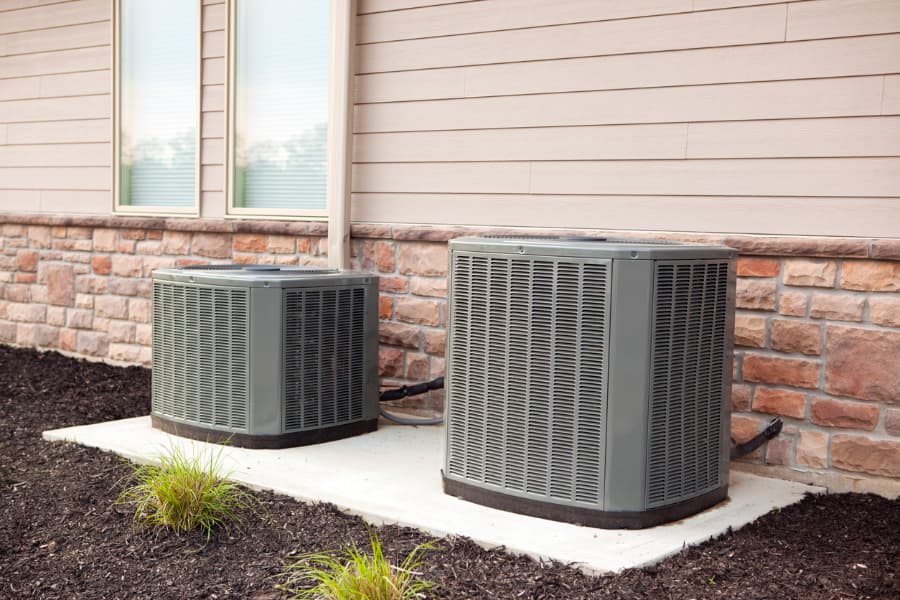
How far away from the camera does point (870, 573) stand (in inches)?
111

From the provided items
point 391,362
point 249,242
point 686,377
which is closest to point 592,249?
point 686,377

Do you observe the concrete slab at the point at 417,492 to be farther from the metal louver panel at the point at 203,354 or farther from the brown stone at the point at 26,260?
the brown stone at the point at 26,260

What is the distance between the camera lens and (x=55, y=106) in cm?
684

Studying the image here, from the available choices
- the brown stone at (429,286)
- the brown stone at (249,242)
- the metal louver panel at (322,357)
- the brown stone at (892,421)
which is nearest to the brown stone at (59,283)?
the brown stone at (249,242)

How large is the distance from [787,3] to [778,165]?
64cm

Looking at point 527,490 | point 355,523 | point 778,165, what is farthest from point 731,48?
point 355,523

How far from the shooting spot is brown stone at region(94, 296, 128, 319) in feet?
21.1

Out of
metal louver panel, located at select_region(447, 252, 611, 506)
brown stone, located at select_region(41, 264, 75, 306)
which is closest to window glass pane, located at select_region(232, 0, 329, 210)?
brown stone, located at select_region(41, 264, 75, 306)

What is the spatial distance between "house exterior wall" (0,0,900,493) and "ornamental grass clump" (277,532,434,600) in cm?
183

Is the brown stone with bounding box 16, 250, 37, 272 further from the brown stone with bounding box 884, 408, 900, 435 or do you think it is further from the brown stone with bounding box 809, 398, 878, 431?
the brown stone with bounding box 884, 408, 900, 435

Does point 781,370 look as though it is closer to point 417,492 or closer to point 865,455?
point 865,455

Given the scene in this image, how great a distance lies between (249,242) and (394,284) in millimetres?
1150

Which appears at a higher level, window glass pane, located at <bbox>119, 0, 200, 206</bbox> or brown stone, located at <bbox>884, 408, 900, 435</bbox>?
window glass pane, located at <bbox>119, 0, 200, 206</bbox>

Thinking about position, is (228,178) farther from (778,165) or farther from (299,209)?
(778,165)
